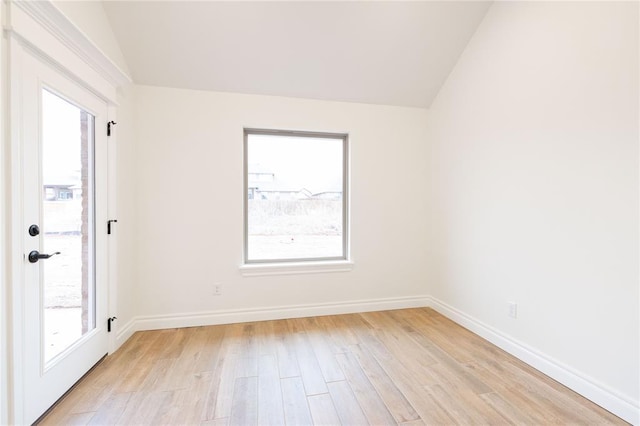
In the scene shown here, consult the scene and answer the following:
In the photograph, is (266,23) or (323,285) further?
(323,285)

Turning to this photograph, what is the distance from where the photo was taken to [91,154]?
2.07 metres

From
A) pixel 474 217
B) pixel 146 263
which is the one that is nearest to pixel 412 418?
pixel 474 217

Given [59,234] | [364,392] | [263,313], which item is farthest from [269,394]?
[59,234]

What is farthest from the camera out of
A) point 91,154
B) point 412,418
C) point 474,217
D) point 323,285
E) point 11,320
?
point 323,285

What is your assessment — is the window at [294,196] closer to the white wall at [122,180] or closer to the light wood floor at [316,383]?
the light wood floor at [316,383]

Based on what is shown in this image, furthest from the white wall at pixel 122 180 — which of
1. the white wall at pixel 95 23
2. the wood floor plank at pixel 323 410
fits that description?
the wood floor plank at pixel 323 410

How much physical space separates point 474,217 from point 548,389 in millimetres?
1426

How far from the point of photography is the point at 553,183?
6.55 feet

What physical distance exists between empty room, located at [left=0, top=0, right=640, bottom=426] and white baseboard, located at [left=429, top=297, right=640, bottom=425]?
0.02m

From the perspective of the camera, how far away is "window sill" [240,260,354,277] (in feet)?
9.64

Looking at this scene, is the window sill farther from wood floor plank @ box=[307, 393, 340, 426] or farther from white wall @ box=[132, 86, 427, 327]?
wood floor plank @ box=[307, 393, 340, 426]

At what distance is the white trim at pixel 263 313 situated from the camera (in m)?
2.72

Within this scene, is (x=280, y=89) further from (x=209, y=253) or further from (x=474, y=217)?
(x=474, y=217)

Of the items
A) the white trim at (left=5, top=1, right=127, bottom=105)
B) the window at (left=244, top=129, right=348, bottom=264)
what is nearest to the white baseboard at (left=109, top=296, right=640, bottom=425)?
the window at (left=244, top=129, right=348, bottom=264)
